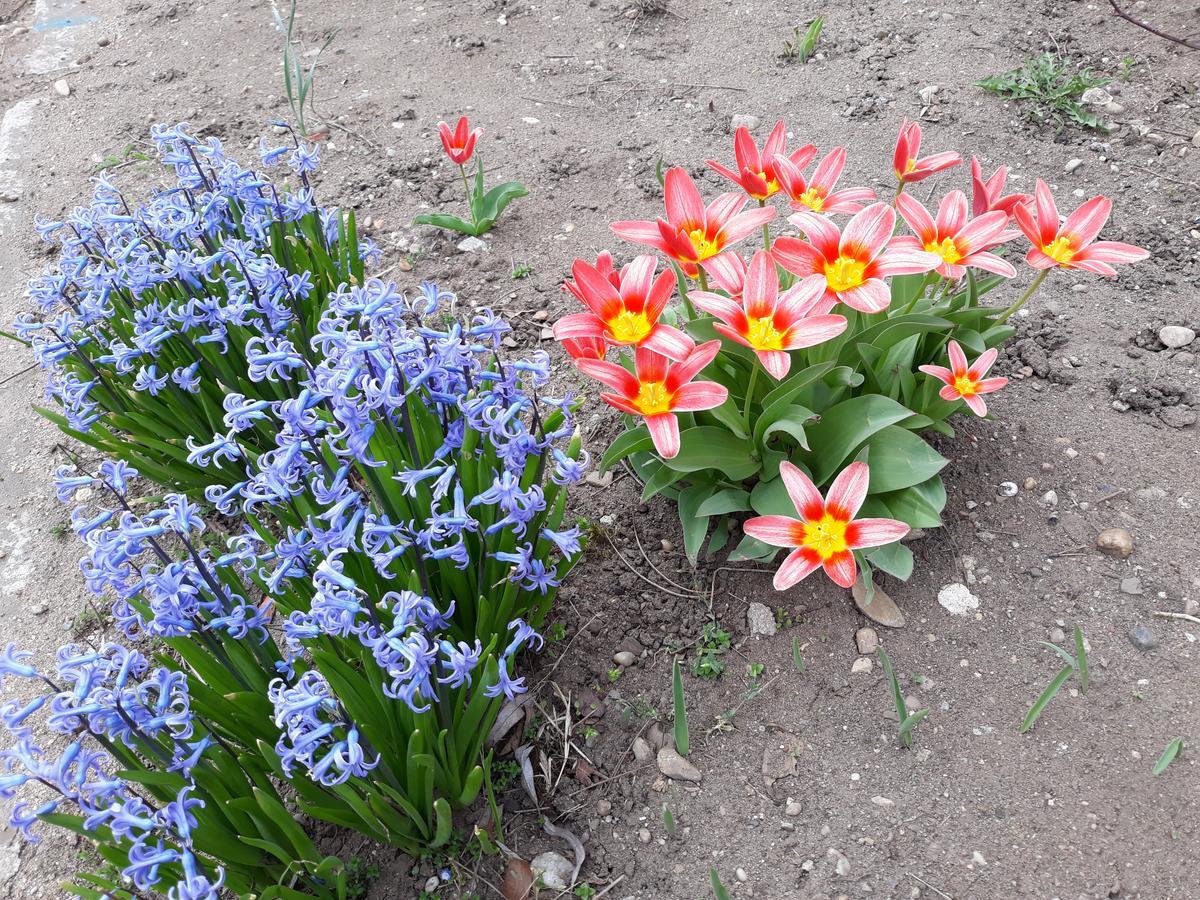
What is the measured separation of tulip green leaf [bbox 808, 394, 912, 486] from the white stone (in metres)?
0.42

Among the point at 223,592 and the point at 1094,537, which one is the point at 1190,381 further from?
the point at 223,592

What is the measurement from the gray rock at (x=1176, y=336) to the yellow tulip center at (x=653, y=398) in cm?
177

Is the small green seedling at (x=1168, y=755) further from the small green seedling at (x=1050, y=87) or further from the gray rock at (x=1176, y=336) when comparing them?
the small green seedling at (x=1050, y=87)

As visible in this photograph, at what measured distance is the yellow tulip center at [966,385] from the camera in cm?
187

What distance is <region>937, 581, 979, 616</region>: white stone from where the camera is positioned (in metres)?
2.02

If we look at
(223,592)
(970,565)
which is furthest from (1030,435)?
(223,592)

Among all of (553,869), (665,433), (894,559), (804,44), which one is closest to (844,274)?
(665,433)

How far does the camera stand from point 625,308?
176 cm

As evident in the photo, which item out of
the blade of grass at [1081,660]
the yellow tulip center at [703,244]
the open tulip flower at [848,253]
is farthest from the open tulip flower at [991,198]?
the blade of grass at [1081,660]

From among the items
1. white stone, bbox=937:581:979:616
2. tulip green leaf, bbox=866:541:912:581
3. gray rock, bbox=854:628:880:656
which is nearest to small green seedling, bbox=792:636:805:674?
gray rock, bbox=854:628:880:656

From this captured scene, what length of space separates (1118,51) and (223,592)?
4.09 meters

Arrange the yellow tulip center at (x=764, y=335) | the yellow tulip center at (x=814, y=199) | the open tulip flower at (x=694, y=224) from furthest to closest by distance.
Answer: the yellow tulip center at (x=814, y=199), the open tulip flower at (x=694, y=224), the yellow tulip center at (x=764, y=335)

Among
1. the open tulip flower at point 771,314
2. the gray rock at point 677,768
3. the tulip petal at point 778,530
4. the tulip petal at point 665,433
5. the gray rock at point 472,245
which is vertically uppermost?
the open tulip flower at point 771,314

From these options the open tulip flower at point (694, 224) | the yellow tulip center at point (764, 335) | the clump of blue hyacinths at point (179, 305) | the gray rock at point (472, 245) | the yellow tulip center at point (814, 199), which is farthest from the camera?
the gray rock at point (472, 245)
